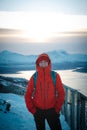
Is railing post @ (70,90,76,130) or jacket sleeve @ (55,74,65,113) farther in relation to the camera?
railing post @ (70,90,76,130)

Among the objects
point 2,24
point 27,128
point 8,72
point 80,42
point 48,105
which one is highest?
point 2,24

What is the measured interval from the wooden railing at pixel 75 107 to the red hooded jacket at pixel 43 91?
0.48ft

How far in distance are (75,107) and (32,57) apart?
73 centimetres

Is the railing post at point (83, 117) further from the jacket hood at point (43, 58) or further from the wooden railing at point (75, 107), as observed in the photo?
the jacket hood at point (43, 58)

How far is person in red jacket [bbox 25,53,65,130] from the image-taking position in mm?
1998

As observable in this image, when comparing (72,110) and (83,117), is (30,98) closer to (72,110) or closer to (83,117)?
(72,110)

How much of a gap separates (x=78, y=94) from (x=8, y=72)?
0.80 m

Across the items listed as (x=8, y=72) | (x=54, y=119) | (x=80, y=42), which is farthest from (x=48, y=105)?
(x=80, y=42)

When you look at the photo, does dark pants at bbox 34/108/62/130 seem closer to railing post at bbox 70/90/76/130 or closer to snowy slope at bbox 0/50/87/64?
railing post at bbox 70/90/76/130

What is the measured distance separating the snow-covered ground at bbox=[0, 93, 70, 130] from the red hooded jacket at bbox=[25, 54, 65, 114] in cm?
10

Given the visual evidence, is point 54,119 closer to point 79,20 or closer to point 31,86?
point 31,86

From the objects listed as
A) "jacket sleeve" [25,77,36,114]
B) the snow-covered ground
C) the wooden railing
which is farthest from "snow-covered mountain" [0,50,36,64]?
the wooden railing

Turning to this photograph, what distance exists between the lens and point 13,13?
6.93 feet

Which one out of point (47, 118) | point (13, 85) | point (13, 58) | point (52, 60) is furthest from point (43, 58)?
point (47, 118)
